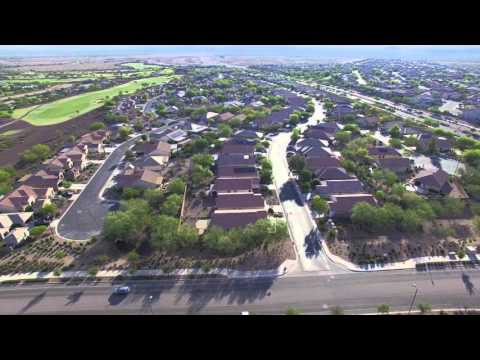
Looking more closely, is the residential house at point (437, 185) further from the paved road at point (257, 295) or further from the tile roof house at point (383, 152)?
the paved road at point (257, 295)

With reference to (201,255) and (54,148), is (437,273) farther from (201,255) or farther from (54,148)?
(54,148)

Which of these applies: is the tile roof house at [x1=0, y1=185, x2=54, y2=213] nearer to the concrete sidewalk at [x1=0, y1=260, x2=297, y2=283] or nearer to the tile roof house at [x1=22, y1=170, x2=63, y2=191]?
the tile roof house at [x1=22, y1=170, x2=63, y2=191]

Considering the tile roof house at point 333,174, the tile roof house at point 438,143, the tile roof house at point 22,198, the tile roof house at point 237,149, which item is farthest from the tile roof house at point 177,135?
the tile roof house at point 438,143

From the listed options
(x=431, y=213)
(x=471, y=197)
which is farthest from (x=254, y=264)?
(x=471, y=197)

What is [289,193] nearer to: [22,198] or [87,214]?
[87,214]

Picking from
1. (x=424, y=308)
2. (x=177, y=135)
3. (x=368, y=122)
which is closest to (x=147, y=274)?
(x=424, y=308)
